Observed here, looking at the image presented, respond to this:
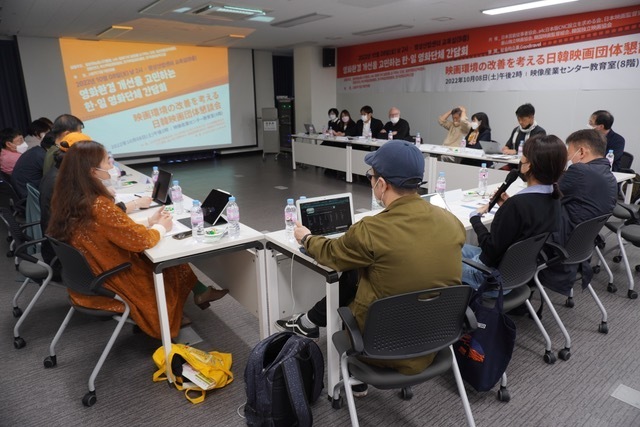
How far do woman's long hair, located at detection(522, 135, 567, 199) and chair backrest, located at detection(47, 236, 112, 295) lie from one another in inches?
88.9

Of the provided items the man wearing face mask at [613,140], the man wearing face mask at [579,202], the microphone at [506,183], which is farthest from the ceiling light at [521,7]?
the microphone at [506,183]

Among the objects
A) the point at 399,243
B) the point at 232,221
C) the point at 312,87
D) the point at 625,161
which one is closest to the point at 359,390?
the point at 399,243

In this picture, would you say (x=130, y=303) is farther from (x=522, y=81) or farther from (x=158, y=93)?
(x=158, y=93)

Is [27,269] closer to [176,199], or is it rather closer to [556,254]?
[176,199]

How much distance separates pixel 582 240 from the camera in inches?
95.7

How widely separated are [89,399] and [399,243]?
171 cm

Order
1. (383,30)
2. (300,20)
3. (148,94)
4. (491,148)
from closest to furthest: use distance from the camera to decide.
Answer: (491,148)
(300,20)
(383,30)
(148,94)

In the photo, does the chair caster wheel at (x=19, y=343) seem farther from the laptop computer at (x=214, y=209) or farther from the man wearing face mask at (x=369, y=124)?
the man wearing face mask at (x=369, y=124)

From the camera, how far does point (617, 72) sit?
5.85 m

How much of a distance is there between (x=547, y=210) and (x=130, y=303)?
2.16m

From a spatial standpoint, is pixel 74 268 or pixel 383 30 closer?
pixel 74 268

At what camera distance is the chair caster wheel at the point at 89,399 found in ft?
6.73

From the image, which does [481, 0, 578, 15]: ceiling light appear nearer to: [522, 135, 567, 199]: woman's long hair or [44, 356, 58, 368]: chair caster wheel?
[522, 135, 567, 199]: woman's long hair

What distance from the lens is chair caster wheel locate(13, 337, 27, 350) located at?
2.54 metres
